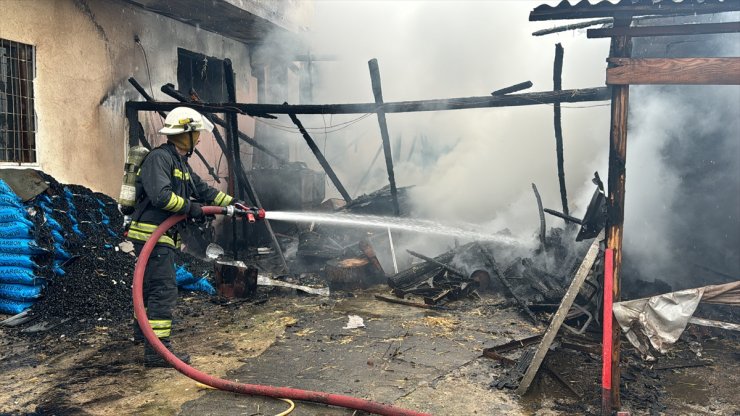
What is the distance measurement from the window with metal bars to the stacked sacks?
1.29m

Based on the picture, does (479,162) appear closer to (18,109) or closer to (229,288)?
(229,288)

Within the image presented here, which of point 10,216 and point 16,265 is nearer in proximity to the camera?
point 16,265

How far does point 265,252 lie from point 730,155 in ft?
27.8

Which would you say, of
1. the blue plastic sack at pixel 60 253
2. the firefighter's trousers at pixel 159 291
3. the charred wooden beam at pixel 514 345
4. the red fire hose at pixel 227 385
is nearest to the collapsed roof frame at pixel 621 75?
the charred wooden beam at pixel 514 345

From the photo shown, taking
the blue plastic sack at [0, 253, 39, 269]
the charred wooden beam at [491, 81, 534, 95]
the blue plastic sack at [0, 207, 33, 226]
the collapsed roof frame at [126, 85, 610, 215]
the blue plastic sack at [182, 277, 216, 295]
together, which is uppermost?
the charred wooden beam at [491, 81, 534, 95]

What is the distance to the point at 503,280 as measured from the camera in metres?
7.95

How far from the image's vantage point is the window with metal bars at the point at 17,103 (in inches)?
289

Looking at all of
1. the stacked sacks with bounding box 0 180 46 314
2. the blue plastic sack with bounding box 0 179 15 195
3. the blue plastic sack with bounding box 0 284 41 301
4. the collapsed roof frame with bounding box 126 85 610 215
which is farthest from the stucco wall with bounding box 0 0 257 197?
the blue plastic sack with bounding box 0 284 41 301

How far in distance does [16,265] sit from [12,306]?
19.0 inches

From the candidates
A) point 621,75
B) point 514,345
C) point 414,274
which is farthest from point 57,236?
point 621,75

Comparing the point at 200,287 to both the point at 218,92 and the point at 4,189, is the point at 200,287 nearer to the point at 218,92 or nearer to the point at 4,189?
the point at 4,189

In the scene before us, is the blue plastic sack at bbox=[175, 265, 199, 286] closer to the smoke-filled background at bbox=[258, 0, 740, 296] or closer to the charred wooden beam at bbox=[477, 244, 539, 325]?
the smoke-filled background at bbox=[258, 0, 740, 296]

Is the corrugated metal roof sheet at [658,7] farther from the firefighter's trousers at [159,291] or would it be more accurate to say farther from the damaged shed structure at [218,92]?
the firefighter's trousers at [159,291]

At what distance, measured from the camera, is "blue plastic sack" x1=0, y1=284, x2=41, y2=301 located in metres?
6.45
